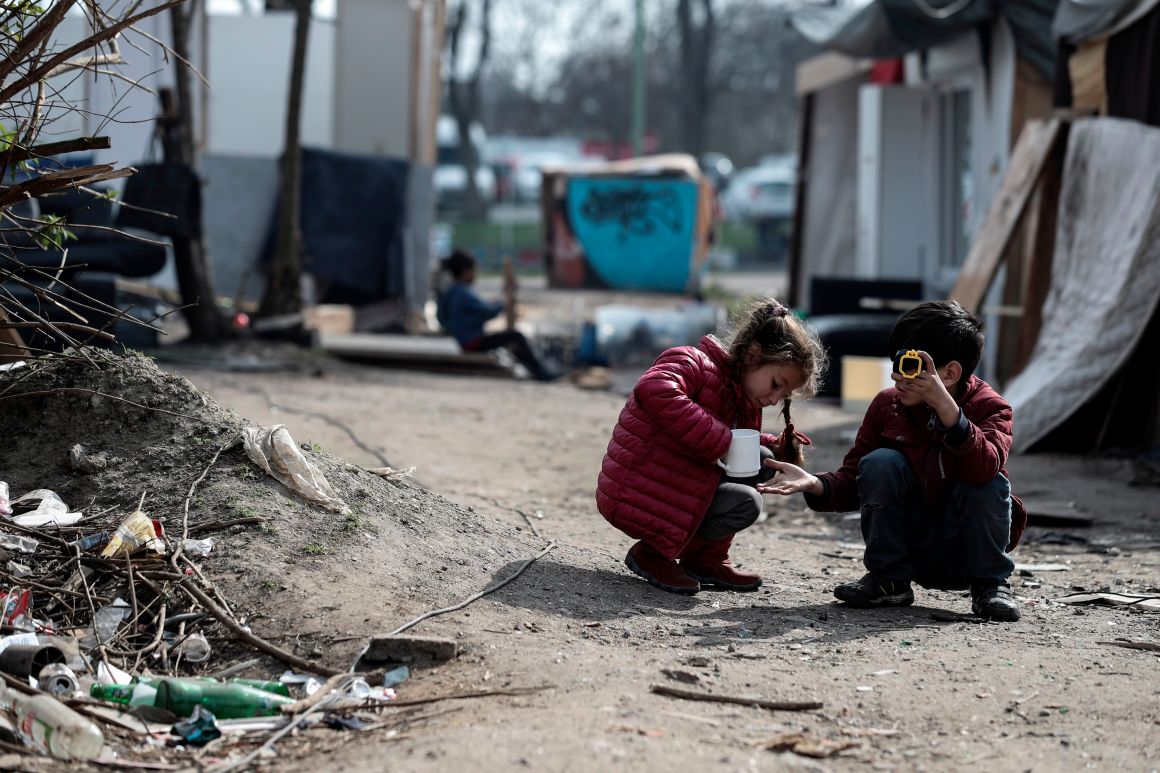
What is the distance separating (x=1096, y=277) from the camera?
8.34 metres

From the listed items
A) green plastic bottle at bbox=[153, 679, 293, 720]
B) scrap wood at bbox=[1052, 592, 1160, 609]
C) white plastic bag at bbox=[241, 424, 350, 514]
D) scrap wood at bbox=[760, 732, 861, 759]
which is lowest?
scrap wood at bbox=[1052, 592, 1160, 609]

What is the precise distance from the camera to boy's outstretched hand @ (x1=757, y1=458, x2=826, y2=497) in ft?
14.6

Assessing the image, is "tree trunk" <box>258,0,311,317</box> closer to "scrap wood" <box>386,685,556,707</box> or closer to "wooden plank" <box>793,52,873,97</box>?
"wooden plank" <box>793,52,873,97</box>

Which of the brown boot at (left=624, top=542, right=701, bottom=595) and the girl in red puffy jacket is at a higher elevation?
the girl in red puffy jacket

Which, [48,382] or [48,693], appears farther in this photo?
[48,382]

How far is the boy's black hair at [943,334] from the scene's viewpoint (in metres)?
4.31

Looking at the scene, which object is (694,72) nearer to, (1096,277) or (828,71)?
(828,71)

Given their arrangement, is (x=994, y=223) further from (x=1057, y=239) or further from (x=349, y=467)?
(x=349, y=467)

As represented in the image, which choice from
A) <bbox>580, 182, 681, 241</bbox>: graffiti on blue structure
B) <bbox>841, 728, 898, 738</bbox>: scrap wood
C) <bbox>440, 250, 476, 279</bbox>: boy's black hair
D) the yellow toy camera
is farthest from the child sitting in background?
<bbox>580, 182, 681, 241</bbox>: graffiti on blue structure

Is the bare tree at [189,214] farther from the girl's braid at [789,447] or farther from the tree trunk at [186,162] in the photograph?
the girl's braid at [789,447]

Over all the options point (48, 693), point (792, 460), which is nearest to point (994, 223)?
point (792, 460)

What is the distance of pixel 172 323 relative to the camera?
1450 cm

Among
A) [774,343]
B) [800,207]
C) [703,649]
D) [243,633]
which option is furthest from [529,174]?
[243,633]

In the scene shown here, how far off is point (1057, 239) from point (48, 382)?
6732mm
